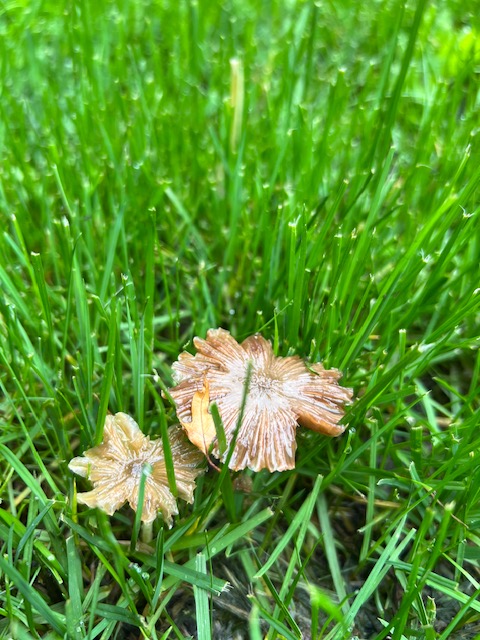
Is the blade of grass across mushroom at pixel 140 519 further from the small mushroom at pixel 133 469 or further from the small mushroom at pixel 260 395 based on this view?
the small mushroom at pixel 260 395

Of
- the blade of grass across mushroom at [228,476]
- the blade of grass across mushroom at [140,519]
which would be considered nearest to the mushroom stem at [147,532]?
the blade of grass across mushroom at [140,519]

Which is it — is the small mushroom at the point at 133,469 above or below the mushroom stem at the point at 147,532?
above

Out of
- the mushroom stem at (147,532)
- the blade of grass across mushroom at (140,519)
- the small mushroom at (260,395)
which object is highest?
the small mushroom at (260,395)

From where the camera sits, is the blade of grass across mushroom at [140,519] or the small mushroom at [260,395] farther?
the small mushroom at [260,395]

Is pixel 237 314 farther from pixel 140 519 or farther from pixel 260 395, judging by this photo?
pixel 140 519

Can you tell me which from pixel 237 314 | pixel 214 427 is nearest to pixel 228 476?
pixel 214 427

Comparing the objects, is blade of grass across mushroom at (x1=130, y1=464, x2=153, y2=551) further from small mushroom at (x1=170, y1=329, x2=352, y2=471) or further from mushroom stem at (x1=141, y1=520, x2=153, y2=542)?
small mushroom at (x1=170, y1=329, x2=352, y2=471)

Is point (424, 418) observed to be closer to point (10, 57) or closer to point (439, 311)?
point (439, 311)
